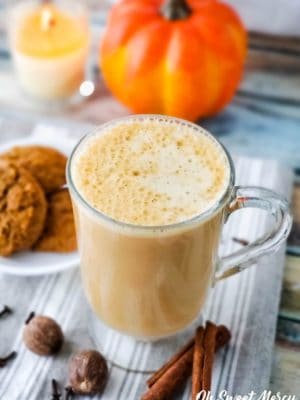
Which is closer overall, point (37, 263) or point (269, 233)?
point (269, 233)

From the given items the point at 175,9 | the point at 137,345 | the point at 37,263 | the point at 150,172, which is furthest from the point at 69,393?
the point at 175,9

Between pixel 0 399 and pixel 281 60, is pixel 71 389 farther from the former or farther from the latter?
pixel 281 60

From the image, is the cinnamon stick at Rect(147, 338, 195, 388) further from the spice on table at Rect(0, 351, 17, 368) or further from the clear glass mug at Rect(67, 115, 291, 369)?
the spice on table at Rect(0, 351, 17, 368)

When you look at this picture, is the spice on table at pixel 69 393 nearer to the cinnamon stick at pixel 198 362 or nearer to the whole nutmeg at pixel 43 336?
the whole nutmeg at pixel 43 336

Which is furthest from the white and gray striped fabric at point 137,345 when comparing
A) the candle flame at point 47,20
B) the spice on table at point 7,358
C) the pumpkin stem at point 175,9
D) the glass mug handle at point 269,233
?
the candle flame at point 47,20

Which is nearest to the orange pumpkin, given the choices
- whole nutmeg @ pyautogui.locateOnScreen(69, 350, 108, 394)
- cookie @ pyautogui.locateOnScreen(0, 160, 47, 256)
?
cookie @ pyautogui.locateOnScreen(0, 160, 47, 256)

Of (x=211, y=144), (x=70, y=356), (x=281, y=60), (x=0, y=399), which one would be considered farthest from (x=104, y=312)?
(x=281, y=60)

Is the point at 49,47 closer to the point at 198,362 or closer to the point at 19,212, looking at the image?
the point at 19,212
